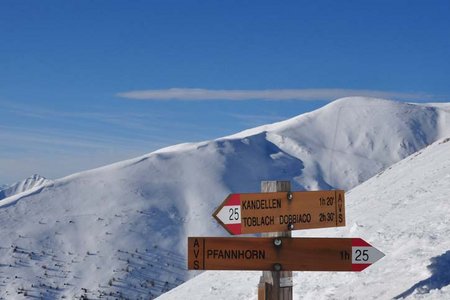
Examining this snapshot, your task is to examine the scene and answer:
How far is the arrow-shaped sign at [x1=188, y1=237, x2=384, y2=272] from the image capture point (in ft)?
21.5

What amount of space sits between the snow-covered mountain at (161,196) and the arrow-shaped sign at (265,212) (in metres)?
23.3

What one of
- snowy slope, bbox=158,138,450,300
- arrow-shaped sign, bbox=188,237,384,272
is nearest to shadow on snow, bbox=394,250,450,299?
snowy slope, bbox=158,138,450,300

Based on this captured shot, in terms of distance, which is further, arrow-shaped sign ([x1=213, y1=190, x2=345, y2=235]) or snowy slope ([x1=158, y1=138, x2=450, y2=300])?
snowy slope ([x1=158, y1=138, x2=450, y2=300])

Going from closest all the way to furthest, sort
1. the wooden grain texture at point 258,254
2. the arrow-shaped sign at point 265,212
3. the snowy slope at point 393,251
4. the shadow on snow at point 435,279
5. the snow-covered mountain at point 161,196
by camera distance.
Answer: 1. the wooden grain texture at point 258,254
2. the arrow-shaped sign at point 265,212
3. the shadow on snow at point 435,279
4. the snowy slope at point 393,251
5. the snow-covered mountain at point 161,196

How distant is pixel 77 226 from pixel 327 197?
1326 inches

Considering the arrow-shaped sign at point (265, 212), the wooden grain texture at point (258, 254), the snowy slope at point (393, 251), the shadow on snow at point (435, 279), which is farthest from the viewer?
the snowy slope at point (393, 251)

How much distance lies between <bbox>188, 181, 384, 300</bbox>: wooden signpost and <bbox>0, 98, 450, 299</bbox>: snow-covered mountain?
2340 centimetres

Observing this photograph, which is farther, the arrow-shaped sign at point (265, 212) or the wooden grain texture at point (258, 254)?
the arrow-shaped sign at point (265, 212)

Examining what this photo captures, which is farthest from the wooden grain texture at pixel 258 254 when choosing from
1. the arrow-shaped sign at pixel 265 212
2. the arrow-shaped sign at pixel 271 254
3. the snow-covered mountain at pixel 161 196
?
the snow-covered mountain at pixel 161 196

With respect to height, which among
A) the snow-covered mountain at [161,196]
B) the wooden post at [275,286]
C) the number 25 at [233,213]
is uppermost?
the snow-covered mountain at [161,196]

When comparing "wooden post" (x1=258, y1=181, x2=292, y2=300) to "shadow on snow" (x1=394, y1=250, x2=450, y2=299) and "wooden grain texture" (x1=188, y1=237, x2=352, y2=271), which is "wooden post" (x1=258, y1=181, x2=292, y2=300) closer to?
"wooden grain texture" (x1=188, y1=237, x2=352, y2=271)

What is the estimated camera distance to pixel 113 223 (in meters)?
39.3

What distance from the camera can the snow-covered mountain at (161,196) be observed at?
31.9 metres

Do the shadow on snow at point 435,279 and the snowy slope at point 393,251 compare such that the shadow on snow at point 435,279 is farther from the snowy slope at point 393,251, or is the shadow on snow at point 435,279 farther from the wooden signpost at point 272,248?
the wooden signpost at point 272,248
